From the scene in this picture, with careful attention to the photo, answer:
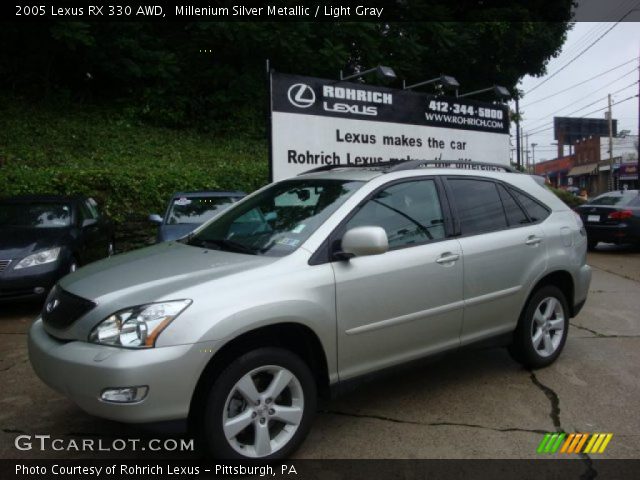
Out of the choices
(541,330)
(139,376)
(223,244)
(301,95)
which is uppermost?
(301,95)

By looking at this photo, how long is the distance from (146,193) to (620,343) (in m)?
8.90

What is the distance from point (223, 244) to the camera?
3.56 meters

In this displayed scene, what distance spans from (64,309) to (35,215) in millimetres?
5080

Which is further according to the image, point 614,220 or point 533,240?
point 614,220

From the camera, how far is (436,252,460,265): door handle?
367 centimetres

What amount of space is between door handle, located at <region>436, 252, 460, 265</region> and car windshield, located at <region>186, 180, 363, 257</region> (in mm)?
726

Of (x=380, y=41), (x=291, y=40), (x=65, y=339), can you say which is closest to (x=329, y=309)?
(x=65, y=339)

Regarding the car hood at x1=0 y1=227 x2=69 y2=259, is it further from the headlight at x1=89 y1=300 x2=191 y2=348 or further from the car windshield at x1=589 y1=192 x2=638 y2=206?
the car windshield at x1=589 y1=192 x2=638 y2=206

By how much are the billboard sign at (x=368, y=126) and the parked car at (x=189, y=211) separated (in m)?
1.29

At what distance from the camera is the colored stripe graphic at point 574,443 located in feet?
10.5

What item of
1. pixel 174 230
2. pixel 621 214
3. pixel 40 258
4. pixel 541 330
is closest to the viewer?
pixel 541 330

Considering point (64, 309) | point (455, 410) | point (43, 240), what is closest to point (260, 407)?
point (64, 309)

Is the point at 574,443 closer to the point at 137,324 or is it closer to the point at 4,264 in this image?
the point at 137,324

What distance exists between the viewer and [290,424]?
119 inches
